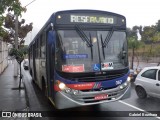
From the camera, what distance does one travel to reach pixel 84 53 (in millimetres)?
Result: 7723

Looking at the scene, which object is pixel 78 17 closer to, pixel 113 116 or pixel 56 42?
pixel 56 42

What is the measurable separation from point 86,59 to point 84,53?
0.64 feet

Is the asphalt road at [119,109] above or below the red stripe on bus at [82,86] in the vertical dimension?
Result: below

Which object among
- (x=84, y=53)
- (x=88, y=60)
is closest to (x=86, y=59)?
(x=88, y=60)

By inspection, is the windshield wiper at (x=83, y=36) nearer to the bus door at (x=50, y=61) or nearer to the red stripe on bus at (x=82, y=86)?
the bus door at (x=50, y=61)

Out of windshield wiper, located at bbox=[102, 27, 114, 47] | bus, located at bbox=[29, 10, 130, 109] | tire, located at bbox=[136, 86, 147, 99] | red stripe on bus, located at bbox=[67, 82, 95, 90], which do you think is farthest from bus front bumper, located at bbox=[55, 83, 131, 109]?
tire, located at bbox=[136, 86, 147, 99]

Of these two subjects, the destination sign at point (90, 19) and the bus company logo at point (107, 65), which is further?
the destination sign at point (90, 19)

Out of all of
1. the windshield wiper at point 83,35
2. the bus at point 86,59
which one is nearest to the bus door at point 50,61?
the bus at point 86,59

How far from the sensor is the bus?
761 centimetres

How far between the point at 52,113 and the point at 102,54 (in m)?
3.05

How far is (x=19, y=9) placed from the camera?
984cm

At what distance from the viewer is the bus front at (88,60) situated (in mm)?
7602

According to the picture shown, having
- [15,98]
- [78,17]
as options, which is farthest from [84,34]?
[15,98]

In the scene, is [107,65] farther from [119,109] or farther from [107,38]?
[119,109]
